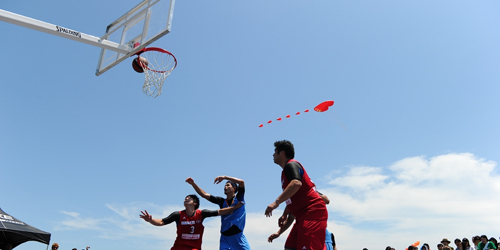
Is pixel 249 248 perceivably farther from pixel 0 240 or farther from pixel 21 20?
pixel 0 240

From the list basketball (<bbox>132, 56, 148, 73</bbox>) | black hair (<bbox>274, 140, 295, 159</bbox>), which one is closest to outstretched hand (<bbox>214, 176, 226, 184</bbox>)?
black hair (<bbox>274, 140, 295, 159</bbox>)

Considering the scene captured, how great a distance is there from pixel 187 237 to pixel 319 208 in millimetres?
2807

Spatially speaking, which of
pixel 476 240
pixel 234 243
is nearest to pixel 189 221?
pixel 234 243

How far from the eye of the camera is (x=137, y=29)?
9070 mm

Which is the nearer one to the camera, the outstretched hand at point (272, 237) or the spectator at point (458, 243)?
the outstretched hand at point (272, 237)

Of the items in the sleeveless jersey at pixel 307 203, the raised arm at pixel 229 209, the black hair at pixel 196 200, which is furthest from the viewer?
the black hair at pixel 196 200

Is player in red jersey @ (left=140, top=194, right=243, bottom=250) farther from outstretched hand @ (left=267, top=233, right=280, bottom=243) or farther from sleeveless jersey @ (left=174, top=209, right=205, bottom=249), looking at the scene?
outstretched hand @ (left=267, top=233, right=280, bottom=243)

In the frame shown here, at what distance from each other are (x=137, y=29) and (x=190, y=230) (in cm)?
556

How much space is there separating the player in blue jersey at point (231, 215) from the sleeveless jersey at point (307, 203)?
90.5 inches

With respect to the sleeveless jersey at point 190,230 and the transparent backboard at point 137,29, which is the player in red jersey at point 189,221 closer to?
the sleeveless jersey at point 190,230

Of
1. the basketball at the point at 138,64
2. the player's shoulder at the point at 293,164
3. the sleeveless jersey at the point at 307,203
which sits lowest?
the sleeveless jersey at the point at 307,203

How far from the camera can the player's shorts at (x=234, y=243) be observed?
638 centimetres

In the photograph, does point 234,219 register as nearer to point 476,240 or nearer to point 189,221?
point 189,221

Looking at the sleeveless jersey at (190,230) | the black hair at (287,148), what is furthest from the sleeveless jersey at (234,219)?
the black hair at (287,148)
